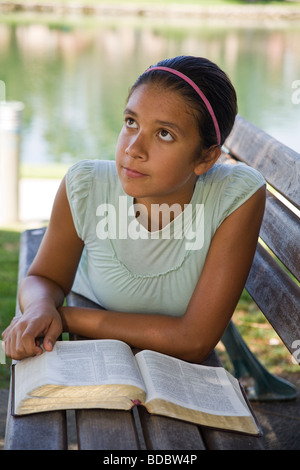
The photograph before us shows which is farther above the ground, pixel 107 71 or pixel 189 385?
pixel 189 385

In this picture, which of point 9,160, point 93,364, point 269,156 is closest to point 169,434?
point 93,364

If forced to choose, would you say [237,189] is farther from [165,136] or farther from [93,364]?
[93,364]

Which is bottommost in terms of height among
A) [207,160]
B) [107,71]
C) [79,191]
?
[107,71]

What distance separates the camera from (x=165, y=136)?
6.62 feet

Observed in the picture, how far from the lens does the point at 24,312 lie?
6.79 feet

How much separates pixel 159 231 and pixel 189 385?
603 millimetres

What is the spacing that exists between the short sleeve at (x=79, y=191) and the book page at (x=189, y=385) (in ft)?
1.88

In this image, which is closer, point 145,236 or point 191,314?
point 191,314

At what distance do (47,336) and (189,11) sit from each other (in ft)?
144

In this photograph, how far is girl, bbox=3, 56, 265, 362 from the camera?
2.01 metres

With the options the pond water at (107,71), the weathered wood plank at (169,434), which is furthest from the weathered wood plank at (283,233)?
the pond water at (107,71)

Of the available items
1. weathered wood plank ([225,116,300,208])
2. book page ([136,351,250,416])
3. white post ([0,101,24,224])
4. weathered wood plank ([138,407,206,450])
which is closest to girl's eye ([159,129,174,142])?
weathered wood plank ([225,116,300,208])

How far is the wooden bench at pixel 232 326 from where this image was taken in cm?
157

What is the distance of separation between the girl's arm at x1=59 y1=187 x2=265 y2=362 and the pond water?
2.51m
